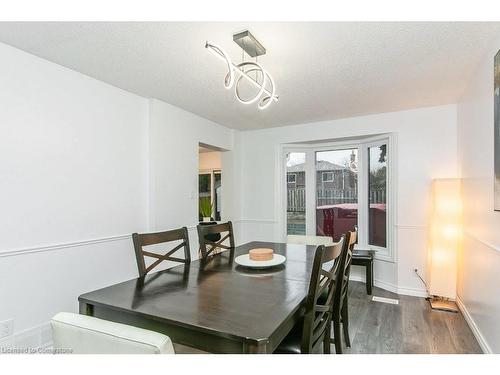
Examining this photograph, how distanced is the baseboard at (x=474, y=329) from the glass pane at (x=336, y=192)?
1.58 m

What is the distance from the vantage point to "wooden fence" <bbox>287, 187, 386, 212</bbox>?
13.2ft

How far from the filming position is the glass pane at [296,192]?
460 cm

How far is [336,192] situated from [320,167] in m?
0.47

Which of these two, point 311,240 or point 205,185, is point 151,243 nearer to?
point 311,240

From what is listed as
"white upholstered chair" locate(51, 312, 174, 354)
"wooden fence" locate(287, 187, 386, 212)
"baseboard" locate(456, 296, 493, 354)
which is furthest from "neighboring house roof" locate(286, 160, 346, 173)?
"white upholstered chair" locate(51, 312, 174, 354)

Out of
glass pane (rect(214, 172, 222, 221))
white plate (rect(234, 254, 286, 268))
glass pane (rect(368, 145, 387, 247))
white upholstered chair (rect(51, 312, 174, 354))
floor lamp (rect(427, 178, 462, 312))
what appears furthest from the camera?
glass pane (rect(214, 172, 222, 221))

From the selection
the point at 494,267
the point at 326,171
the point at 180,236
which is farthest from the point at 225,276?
the point at 326,171

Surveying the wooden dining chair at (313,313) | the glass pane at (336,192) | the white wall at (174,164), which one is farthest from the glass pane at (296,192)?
the wooden dining chair at (313,313)

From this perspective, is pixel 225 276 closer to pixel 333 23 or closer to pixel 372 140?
pixel 333 23

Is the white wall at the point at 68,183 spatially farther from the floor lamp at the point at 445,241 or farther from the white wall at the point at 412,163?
the floor lamp at the point at 445,241

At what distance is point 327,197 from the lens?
4.46 m

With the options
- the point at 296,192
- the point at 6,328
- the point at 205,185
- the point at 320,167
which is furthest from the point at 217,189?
the point at 6,328

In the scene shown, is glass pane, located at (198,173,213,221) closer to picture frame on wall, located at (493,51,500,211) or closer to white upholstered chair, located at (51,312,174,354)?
picture frame on wall, located at (493,51,500,211)

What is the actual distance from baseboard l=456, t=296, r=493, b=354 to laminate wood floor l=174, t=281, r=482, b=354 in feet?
0.12
